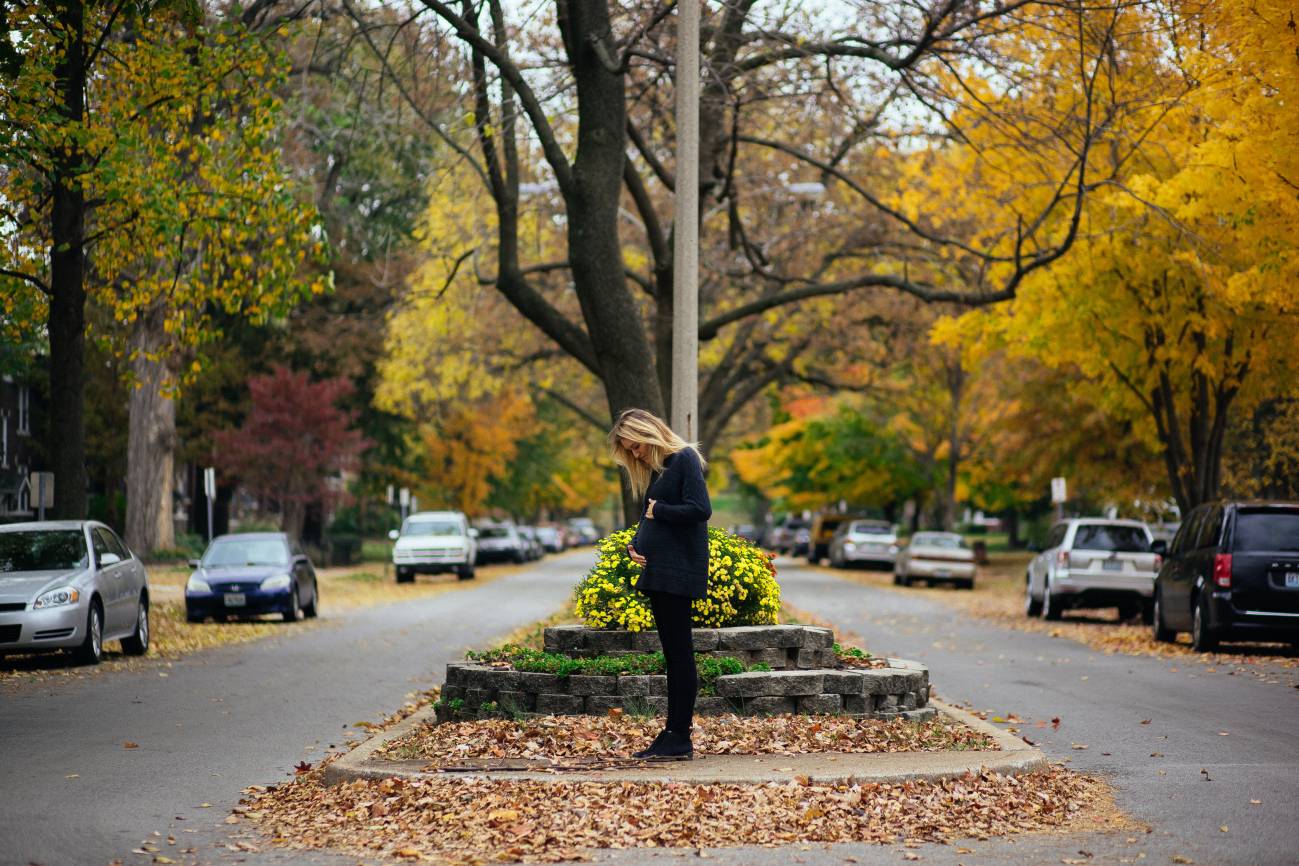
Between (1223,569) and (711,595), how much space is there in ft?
32.1

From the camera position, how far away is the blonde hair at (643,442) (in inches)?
368

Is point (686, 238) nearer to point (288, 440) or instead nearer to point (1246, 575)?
point (1246, 575)

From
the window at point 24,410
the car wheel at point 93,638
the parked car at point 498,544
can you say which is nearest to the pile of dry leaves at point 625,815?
the car wheel at point 93,638

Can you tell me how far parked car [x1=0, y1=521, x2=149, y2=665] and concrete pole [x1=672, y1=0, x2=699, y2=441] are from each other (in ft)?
26.9

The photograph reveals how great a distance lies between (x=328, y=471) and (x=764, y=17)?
1100 inches

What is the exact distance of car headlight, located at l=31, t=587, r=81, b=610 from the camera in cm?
1742

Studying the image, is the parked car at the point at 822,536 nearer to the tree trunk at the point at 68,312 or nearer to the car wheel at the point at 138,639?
the tree trunk at the point at 68,312

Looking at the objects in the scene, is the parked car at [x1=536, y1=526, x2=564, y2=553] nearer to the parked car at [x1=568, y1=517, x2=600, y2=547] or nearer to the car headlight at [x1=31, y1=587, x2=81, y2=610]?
the parked car at [x1=568, y1=517, x2=600, y2=547]

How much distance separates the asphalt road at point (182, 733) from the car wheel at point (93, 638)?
0.60 m

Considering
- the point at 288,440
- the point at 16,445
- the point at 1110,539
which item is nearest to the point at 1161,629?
the point at 1110,539

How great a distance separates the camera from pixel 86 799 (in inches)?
362

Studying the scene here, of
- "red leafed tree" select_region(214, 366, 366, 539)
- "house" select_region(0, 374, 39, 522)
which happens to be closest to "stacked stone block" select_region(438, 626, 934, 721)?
"red leafed tree" select_region(214, 366, 366, 539)

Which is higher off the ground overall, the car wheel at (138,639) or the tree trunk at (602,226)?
the tree trunk at (602,226)

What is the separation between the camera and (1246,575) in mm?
18984
